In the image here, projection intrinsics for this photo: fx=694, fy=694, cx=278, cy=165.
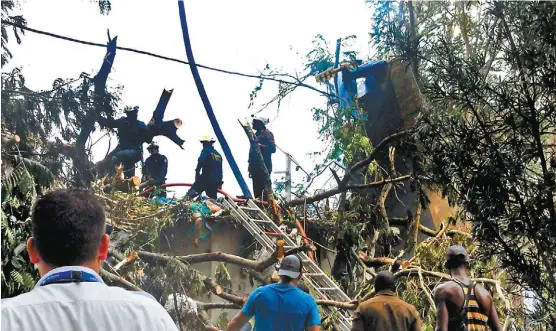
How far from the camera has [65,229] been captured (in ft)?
3.29

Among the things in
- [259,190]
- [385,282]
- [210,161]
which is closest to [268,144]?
[259,190]

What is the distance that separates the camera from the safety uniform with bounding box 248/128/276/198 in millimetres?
5977

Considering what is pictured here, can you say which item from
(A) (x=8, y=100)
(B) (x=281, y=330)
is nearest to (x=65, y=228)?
(B) (x=281, y=330)

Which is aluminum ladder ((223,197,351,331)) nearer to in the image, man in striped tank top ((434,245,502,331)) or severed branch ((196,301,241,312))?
severed branch ((196,301,241,312))

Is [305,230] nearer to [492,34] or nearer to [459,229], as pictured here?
[459,229]

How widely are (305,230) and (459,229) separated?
1341mm

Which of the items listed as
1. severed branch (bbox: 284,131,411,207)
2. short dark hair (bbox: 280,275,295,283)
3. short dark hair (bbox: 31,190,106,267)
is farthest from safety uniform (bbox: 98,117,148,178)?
short dark hair (bbox: 31,190,106,267)

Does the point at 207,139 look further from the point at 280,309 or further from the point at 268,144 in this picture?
the point at 280,309

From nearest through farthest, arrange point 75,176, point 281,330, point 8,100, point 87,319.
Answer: point 87,319 → point 281,330 → point 8,100 → point 75,176

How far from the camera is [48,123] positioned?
151 inches

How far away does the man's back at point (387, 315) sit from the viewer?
9.65 ft

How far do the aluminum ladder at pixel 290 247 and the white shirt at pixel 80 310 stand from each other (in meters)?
4.47

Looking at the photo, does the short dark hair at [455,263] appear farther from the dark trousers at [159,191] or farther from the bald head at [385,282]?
the dark trousers at [159,191]

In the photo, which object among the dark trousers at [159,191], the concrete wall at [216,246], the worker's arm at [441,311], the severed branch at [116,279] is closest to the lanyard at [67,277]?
the worker's arm at [441,311]
